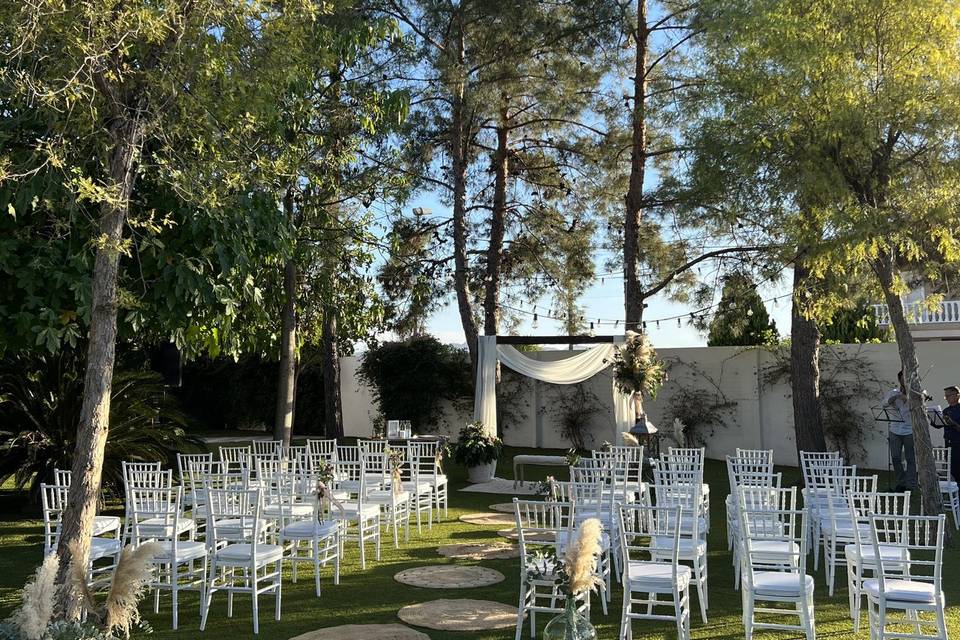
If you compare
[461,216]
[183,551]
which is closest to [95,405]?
[183,551]

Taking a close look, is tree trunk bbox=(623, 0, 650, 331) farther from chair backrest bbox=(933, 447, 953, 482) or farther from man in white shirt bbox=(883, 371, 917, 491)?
chair backrest bbox=(933, 447, 953, 482)

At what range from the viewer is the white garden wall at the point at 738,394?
11673mm

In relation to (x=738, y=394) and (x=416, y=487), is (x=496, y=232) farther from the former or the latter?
(x=416, y=487)

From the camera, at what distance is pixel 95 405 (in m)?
3.86

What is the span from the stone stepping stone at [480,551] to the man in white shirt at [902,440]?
4923 mm

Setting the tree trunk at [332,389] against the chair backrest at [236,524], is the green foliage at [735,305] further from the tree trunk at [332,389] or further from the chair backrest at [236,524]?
the chair backrest at [236,524]

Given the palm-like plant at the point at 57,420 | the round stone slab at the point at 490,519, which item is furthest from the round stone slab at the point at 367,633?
the palm-like plant at the point at 57,420

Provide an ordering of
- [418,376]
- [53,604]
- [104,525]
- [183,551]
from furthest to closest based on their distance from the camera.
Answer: [418,376], [104,525], [183,551], [53,604]

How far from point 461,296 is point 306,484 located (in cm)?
675

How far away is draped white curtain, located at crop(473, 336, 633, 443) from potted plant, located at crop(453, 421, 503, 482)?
0.15 meters

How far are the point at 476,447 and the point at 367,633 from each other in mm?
6888

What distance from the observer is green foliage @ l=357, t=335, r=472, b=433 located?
16.5 m

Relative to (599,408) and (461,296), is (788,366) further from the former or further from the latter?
(461,296)

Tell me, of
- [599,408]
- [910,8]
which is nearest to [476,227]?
[599,408]
